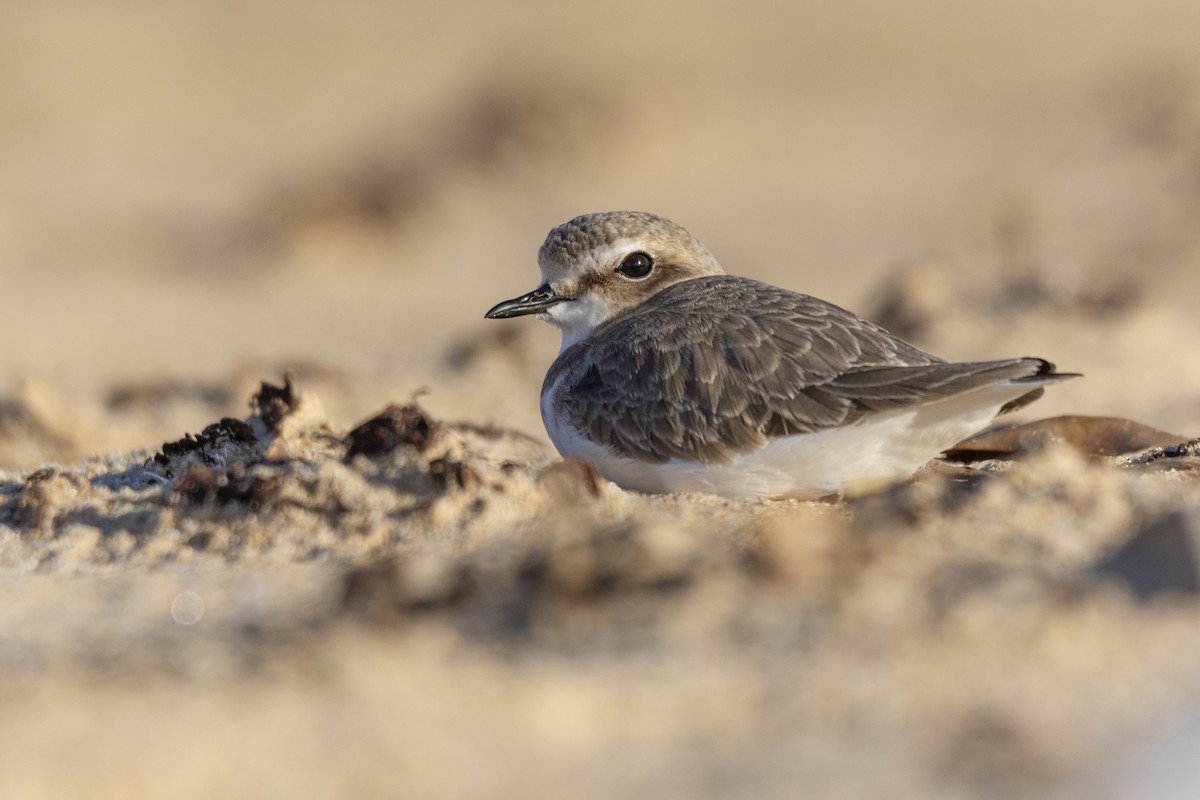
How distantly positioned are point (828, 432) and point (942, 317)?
4024 millimetres

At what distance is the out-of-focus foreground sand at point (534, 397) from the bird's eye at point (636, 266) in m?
0.81

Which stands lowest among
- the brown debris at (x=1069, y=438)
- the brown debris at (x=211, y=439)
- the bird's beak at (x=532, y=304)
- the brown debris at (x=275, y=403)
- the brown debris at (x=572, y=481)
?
the brown debris at (x=572, y=481)

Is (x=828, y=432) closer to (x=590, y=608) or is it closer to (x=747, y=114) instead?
(x=590, y=608)

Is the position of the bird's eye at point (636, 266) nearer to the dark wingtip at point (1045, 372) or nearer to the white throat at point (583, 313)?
the white throat at point (583, 313)

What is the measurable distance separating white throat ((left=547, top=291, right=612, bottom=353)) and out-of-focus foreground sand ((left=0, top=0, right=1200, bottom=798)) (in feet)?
1.81

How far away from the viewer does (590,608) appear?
11.0 feet

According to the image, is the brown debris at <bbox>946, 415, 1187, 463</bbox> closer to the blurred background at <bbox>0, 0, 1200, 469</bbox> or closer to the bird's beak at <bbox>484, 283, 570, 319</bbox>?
the blurred background at <bbox>0, 0, 1200, 469</bbox>

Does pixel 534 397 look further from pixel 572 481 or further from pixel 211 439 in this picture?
pixel 572 481

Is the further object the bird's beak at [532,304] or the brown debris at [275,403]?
the bird's beak at [532,304]

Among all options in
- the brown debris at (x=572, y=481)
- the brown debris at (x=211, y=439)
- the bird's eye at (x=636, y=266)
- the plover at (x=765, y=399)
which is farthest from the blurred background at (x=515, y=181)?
the brown debris at (x=572, y=481)

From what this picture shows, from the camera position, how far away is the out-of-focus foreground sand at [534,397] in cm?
293

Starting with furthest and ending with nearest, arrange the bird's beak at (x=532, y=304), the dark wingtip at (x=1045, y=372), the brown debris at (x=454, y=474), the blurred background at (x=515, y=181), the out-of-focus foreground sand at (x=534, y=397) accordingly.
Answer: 1. the blurred background at (x=515, y=181)
2. the bird's beak at (x=532, y=304)
3. the dark wingtip at (x=1045, y=372)
4. the brown debris at (x=454, y=474)
5. the out-of-focus foreground sand at (x=534, y=397)

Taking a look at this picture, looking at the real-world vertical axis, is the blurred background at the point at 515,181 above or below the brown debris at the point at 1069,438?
above

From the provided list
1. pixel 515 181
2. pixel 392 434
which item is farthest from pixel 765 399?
pixel 515 181
